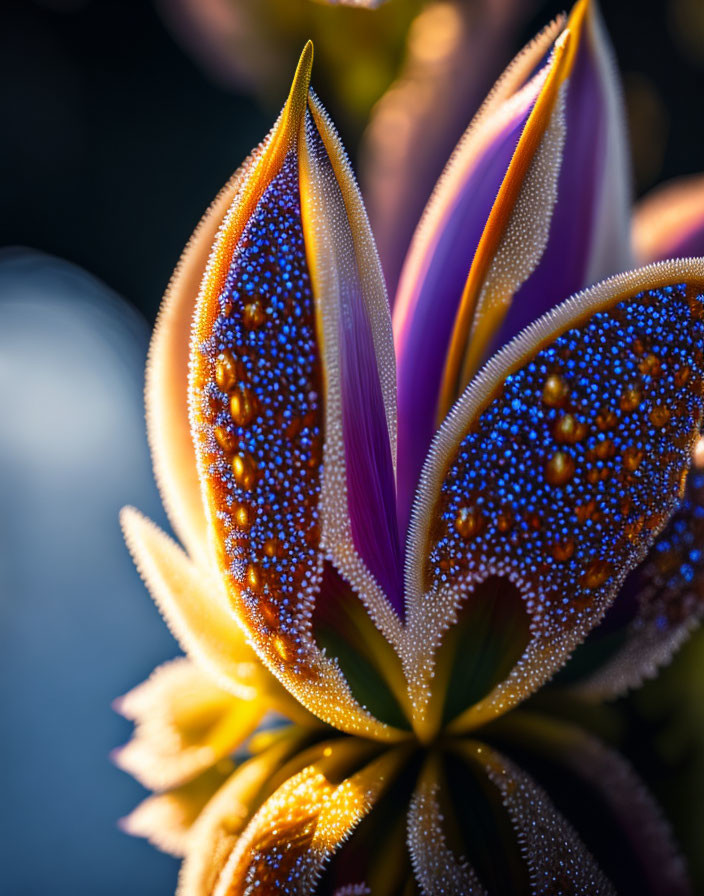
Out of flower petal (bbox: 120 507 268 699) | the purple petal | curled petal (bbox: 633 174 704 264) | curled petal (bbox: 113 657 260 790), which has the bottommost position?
curled petal (bbox: 113 657 260 790)

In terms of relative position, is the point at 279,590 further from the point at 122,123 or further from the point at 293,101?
the point at 122,123

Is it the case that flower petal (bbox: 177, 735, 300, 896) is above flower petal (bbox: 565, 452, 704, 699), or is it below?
below

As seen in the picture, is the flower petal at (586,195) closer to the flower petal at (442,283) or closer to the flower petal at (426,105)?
the flower petal at (442,283)

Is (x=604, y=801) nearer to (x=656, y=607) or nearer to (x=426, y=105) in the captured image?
(x=656, y=607)

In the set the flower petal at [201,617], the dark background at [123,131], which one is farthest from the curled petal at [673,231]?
the dark background at [123,131]

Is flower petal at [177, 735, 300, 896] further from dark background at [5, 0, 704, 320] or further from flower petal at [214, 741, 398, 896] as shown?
dark background at [5, 0, 704, 320]

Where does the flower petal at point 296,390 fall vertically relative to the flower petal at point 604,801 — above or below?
above

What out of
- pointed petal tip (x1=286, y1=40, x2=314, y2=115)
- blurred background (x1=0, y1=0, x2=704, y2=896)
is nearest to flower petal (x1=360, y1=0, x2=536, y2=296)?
blurred background (x1=0, y1=0, x2=704, y2=896)

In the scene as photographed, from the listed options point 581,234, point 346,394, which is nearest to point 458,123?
point 581,234
